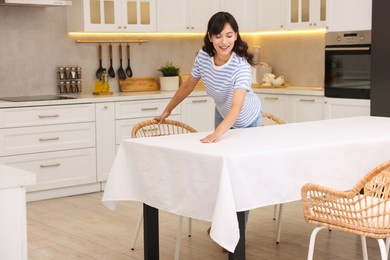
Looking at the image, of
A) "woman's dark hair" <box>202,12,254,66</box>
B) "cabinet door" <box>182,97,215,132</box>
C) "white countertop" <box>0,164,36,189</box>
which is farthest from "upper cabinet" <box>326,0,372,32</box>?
"white countertop" <box>0,164,36,189</box>

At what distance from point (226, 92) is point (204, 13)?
10.6ft

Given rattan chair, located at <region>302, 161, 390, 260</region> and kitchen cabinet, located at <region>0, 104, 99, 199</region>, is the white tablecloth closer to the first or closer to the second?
rattan chair, located at <region>302, 161, 390, 260</region>

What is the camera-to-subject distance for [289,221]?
4.99 m

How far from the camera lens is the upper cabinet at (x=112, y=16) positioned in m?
6.14

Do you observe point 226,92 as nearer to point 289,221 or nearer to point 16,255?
point 289,221

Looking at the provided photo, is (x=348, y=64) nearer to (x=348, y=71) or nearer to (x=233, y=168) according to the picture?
(x=348, y=71)

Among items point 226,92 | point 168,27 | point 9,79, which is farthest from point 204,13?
point 226,92

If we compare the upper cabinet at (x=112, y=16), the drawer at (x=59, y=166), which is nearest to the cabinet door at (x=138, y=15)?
the upper cabinet at (x=112, y=16)

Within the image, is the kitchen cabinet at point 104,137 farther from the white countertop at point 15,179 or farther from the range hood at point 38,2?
the white countertop at point 15,179

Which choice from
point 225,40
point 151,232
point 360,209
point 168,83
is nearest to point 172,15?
point 168,83

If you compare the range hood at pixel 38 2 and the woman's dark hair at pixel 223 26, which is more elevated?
the range hood at pixel 38 2

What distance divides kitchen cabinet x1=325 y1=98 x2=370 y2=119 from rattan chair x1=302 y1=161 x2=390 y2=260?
9.90 feet

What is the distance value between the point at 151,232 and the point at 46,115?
8.09 feet

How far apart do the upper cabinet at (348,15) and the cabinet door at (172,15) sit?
4.53 ft
